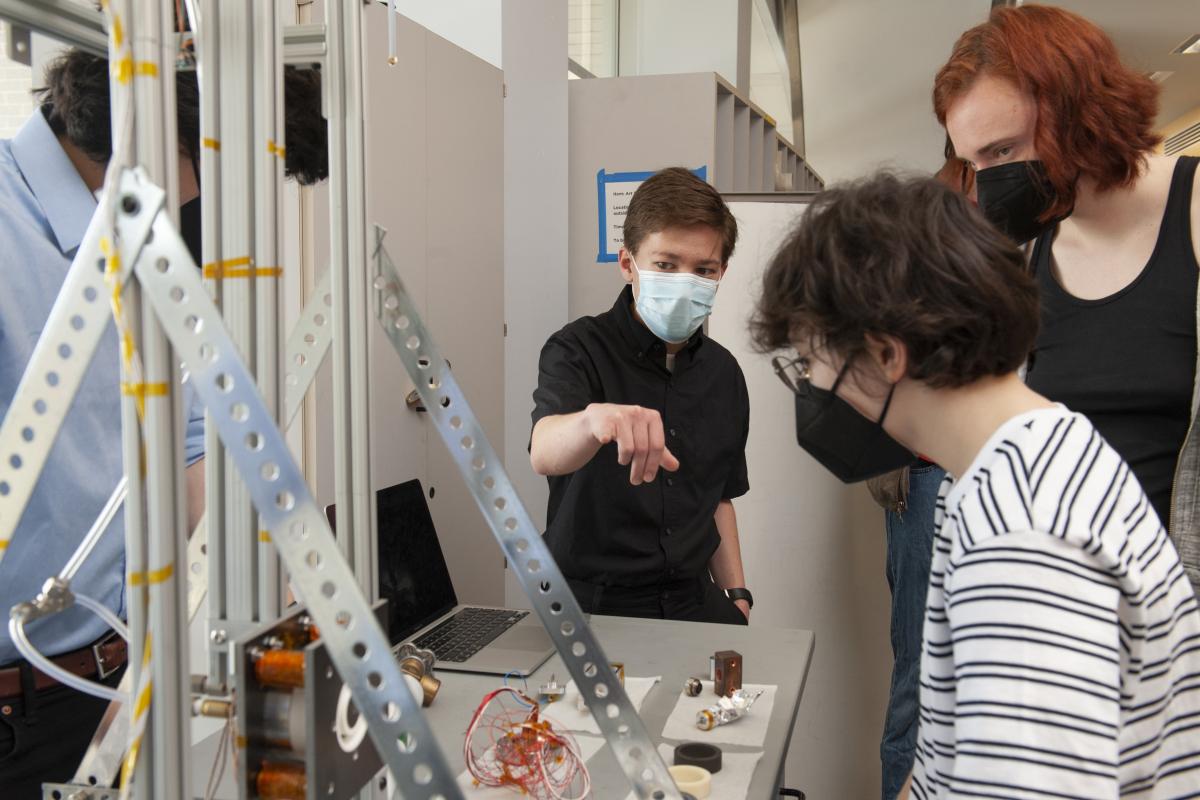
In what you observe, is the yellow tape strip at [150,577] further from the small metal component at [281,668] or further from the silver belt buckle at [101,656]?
the silver belt buckle at [101,656]

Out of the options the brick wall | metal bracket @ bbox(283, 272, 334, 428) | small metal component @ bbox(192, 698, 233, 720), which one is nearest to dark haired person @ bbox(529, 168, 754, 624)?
metal bracket @ bbox(283, 272, 334, 428)

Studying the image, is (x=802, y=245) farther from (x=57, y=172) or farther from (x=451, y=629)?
(x=451, y=629)

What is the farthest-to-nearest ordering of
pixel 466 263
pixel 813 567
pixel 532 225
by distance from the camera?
pixel 532 225 < pixel 466 263 < pixel 813 567

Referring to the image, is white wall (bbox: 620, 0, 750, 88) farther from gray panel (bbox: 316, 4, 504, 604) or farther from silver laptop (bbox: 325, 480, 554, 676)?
silver laptop (bbox: 325, 480, 554, 676)

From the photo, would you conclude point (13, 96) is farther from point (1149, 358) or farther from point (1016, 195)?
point (1149, 358)

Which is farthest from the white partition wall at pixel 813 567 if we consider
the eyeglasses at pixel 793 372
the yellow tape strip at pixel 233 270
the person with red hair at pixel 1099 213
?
the yellow tape strip at pixel 233 270

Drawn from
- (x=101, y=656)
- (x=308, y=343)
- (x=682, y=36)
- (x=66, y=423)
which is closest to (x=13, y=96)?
(x=66, y=423)

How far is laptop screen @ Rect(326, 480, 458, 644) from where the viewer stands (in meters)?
1.69

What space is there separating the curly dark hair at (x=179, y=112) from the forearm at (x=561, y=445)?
59 cm

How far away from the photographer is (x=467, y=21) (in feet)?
10.2

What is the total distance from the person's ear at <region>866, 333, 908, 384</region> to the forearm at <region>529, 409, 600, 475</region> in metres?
0.62

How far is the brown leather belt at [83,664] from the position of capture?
110 centimetres

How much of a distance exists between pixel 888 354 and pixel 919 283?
8 centimetres

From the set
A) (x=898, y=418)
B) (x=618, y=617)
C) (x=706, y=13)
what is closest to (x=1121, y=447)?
(x=898, y=418)
